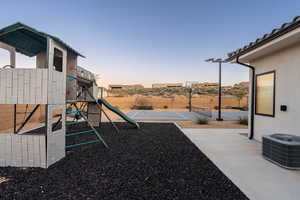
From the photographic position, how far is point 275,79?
3.80 meters

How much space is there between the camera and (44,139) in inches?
103

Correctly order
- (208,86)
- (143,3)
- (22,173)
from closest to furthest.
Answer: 1. (22,173)
2. (143,3)
3. (208,86)

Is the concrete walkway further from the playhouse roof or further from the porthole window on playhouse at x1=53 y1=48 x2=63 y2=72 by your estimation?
the porthole window on playhouse at x1=53 y1=48 x2=63 y2=72

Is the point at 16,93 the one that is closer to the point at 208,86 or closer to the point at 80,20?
the point at 80,20

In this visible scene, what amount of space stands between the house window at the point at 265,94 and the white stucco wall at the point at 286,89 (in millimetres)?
147

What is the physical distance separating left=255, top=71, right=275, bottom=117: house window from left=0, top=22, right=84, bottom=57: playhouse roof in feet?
18.9

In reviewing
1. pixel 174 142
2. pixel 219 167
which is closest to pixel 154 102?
pixel 174 142

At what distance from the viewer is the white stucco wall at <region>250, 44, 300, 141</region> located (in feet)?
10.5

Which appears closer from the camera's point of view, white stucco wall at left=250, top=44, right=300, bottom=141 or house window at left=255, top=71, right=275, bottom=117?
white stucco wall at left=250, top=44, right=300, bottom=141

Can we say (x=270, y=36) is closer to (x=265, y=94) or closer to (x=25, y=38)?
(x=265, y=94)

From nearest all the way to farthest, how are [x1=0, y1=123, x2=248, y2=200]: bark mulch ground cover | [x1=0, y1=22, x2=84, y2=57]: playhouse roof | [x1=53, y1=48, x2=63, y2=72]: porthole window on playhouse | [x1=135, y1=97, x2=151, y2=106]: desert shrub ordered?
[x1=0, y1=123, x2=248, y2=200]: bark mulch ground cover
[x1=0, y1=22, x2=84, y2=57]: playhouse roof
[x1=53, y1=48, x2=63, y2=72]: porthole window on playhouse
[x1=135, y1=97, x2=151, y2=106]: desert shrub

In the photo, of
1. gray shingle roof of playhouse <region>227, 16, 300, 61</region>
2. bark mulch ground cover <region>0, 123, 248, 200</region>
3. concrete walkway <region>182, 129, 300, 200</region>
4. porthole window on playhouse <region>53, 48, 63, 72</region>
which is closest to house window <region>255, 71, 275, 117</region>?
gray shingle roof of playhouse <region>227, 16, 300, 61</region>

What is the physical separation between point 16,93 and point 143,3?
9288 millimetres

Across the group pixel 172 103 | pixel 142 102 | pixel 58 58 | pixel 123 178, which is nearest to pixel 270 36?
pixel 123 178
